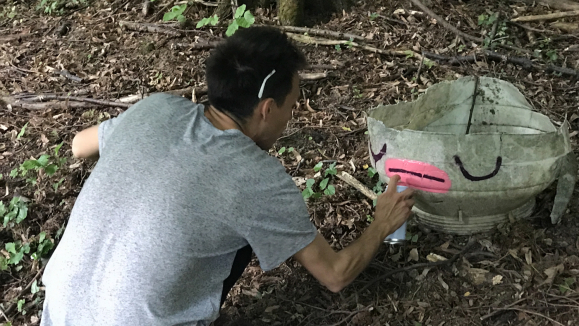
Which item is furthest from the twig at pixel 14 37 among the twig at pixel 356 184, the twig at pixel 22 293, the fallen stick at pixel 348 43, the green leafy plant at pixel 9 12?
the twig at pixel 356 184

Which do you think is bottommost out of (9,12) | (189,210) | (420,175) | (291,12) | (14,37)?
(14,37)

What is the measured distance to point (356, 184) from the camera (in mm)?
2980

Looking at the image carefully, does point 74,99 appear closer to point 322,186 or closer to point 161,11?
point 161,11

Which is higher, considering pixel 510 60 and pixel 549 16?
pixel 549 16

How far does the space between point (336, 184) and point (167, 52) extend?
2.40m

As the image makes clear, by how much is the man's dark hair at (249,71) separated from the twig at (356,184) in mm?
1190

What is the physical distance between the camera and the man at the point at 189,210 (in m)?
1.64

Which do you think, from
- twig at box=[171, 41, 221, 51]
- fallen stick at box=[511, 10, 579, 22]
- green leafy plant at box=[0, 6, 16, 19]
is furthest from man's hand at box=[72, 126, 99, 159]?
green leafy plant at box=[0, 6, 16, 19]

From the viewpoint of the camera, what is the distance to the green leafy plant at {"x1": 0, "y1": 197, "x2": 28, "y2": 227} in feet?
10.2

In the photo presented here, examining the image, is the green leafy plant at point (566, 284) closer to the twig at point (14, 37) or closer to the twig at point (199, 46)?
the twig at point (199, 46)

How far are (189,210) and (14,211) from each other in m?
2.08

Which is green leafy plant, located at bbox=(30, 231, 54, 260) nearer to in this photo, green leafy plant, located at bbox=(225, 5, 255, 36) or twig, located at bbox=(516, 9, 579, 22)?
green leafy plant, located at bbox=(225, 5, 255, 36)

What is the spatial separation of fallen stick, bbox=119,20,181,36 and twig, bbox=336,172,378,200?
2.56 meters

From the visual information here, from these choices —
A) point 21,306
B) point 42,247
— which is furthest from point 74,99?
point 21,306
